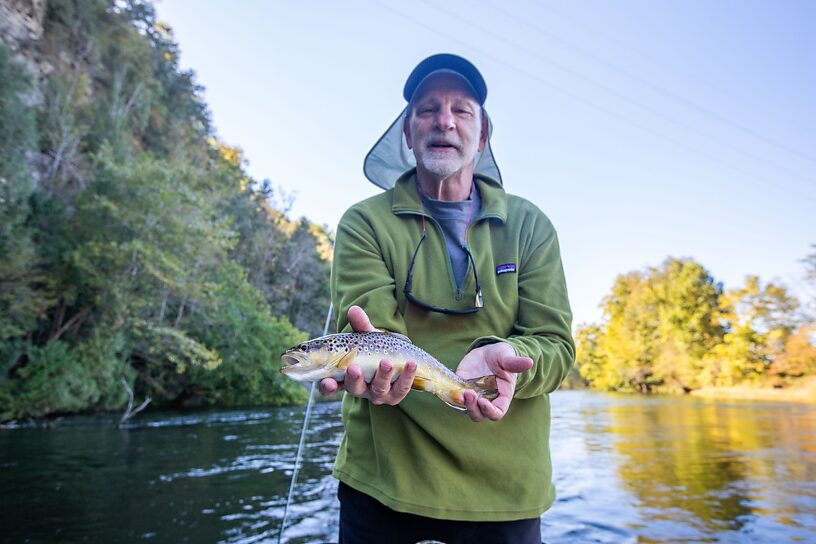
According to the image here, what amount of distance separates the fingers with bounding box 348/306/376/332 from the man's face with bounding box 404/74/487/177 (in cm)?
80

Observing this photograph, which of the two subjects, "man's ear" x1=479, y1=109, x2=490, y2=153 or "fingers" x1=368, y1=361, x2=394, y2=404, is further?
"man's ear" x1=479, y1=109, x2=490, y2=153

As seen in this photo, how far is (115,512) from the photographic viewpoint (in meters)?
6.24

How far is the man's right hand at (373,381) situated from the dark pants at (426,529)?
0.45 meters

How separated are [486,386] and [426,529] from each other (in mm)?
574

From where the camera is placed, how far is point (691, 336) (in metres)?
49.9

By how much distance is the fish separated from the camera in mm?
1668

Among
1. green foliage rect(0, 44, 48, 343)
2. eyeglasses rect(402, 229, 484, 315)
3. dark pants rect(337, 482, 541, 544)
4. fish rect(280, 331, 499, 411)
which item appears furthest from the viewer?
green foliage rect(0, 44, 48, 343)

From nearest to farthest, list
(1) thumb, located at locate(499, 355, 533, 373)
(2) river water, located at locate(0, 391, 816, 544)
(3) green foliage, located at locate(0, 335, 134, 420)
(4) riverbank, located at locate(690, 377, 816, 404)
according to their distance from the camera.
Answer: (1) thumb, located at locate(499, 355, 533, 373) < (2) river water, located at locate(0, 391, 816, 544) < (3) green foliage, located at locate(0, 335, 134, 420) < (4) riverbank, located at locate(690, 377, 816, 404)

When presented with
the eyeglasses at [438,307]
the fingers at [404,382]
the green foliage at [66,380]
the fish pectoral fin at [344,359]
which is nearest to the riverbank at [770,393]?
the green foliage at [66,380]

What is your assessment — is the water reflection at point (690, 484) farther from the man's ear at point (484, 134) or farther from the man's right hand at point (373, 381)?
the man's right hand at point (373, 381)

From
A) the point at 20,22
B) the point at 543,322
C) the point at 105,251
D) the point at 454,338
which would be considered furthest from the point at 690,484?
the point at 20,22

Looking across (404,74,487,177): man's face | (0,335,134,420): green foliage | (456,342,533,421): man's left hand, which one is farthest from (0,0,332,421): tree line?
(456,342,533,421): man's left hand

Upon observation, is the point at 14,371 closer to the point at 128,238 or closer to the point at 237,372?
the point at 128,238

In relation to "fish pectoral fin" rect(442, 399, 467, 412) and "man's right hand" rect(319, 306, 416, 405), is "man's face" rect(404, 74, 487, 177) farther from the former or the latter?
"fish pectoral fin" rect(442, 399, 467, 412)
